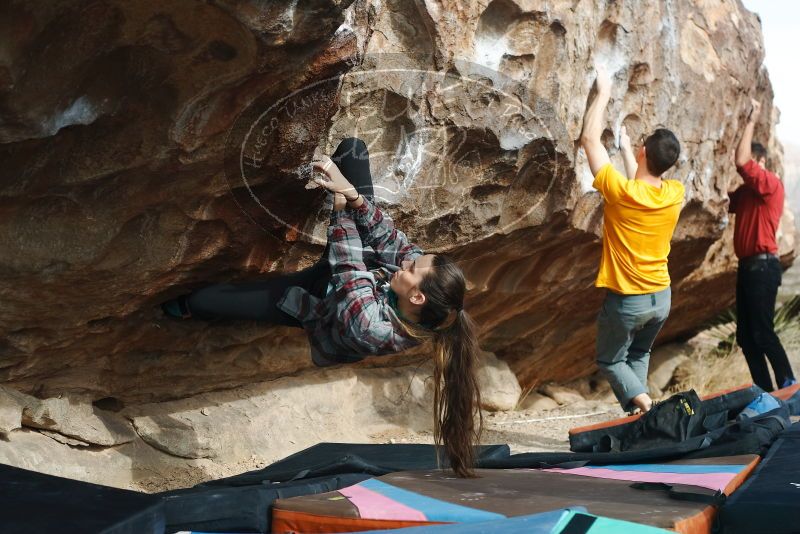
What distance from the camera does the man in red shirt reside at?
5.48 m

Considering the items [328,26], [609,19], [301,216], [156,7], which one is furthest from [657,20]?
[156,7]

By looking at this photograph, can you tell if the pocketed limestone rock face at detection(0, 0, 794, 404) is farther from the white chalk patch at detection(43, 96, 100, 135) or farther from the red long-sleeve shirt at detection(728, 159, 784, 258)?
the red long-sleeve shirt at detection(728, 159, 784, 258)

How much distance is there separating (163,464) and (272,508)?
5.71 feet

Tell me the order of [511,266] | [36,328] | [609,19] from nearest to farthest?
[36,328] < [609,19] < [511,266]

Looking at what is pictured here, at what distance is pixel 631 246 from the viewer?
4.38 m

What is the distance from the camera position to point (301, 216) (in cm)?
360

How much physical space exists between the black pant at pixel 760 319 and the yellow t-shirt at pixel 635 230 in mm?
1405

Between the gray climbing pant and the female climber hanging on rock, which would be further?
the gray climbing pant

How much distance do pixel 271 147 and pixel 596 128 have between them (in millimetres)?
2030

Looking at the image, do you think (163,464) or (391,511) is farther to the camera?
(163,464)

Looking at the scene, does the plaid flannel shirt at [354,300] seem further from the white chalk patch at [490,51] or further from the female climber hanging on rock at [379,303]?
the white chalk patch at [490,51]

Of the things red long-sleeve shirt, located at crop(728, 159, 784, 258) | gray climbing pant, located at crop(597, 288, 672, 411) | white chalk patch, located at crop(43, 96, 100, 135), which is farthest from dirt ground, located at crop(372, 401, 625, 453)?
white chalk patch, located at crop(43, 96, 100, 135)

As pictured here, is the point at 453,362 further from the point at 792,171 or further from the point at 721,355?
the point at 792,171

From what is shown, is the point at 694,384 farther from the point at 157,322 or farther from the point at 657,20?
the point at 157,322
